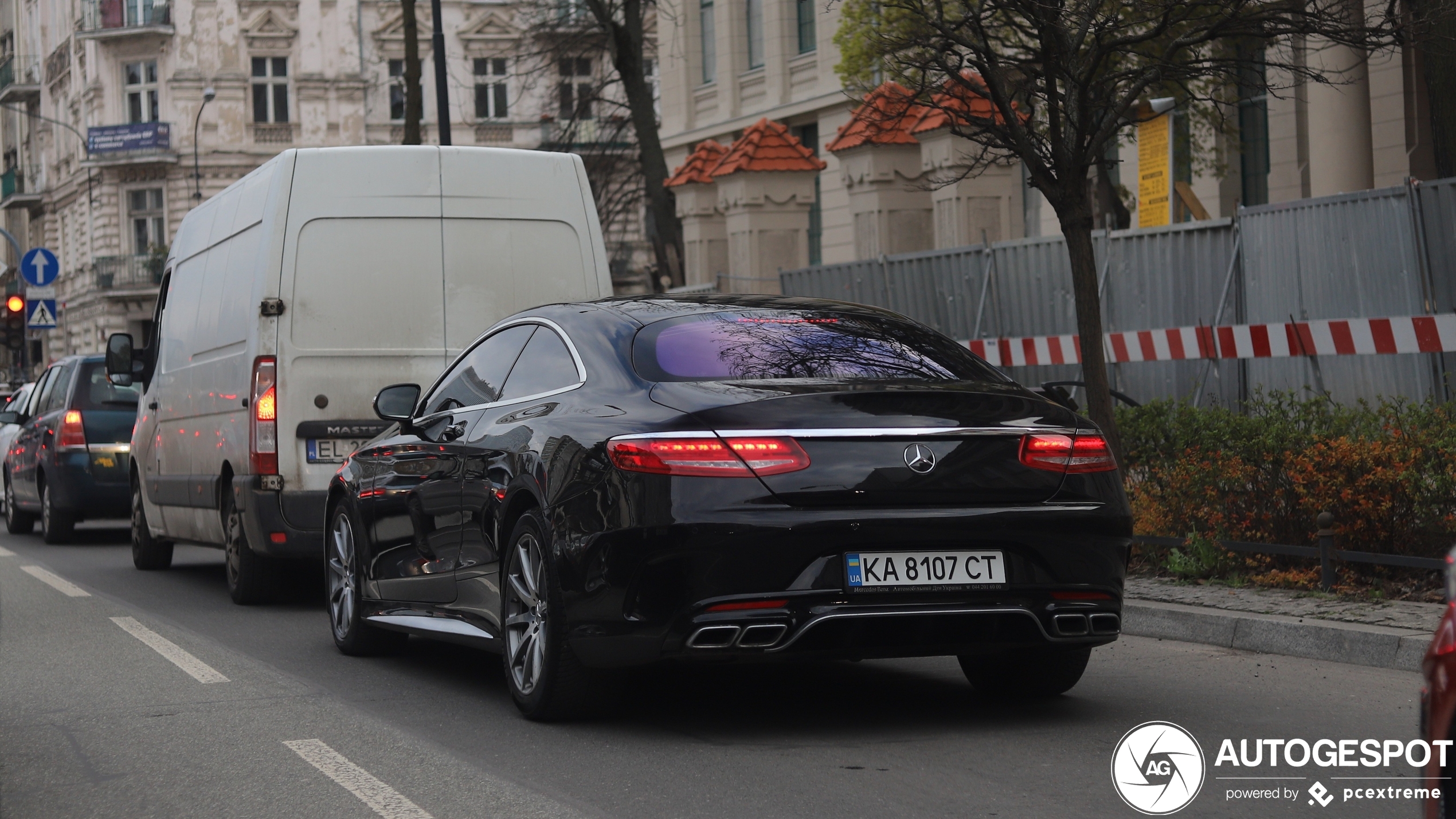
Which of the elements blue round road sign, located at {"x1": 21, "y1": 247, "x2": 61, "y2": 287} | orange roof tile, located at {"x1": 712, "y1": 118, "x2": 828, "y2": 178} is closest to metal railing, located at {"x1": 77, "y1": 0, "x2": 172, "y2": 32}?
blue round road sign, located at {"x1": 21, "y1": 247, "x2": 61, "y2": 287}

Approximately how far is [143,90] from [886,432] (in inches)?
2568

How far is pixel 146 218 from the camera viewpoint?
67.2m

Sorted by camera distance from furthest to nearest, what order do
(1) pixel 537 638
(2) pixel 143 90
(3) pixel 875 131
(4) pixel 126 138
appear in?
(2) pixel 143 90
(4) pixel 126 138
(3) pixel 875 131
(1) pixel 537 638

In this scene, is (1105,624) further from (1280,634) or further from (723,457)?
(1280,634)

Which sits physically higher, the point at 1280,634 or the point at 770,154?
the point at 770,154

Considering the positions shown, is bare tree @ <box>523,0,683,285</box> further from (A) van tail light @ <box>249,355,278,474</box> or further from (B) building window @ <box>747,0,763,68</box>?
(A) van tail light @ <box>249,355,278,474</box>

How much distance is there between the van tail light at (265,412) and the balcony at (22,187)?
70.7 m

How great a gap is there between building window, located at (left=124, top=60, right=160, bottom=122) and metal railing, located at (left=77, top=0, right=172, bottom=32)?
53.4 inches

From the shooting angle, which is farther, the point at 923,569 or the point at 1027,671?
the point at 1027,671

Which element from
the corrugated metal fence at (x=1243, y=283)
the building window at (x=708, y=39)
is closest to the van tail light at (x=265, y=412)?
the corrugated metal fence at (x=1243, y=283)

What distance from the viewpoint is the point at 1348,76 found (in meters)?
24.4

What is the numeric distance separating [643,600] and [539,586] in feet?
2.20

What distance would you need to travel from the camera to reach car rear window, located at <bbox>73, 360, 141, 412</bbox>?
1761 cm

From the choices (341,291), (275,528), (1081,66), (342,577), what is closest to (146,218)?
(341,291)
